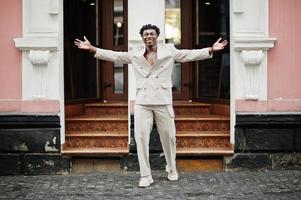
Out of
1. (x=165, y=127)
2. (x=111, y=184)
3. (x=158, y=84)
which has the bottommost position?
(x=111, y=184)

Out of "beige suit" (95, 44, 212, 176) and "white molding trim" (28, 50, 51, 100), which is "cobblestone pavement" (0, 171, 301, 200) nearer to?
"beige suit" (95, 44, 212, 176)

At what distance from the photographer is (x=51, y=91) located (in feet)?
34.5

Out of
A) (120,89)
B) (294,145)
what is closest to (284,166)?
(294,145)

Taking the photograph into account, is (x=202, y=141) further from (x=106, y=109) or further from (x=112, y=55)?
(x=112, y=55)

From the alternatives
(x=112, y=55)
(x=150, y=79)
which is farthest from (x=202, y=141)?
(x=112, y=55)

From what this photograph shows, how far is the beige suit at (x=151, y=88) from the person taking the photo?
9.55 meters

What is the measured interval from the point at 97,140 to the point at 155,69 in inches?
79.7

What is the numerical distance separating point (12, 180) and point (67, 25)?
2880 millimetres

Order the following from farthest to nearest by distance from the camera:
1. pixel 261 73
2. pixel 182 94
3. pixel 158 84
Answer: pixel 182 94, pixel 261 73, pixel 158 84

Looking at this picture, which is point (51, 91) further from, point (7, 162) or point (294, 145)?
point (294, 145)

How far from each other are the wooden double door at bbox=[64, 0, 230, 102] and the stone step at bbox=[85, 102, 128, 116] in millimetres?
286

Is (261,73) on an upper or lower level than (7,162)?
upper

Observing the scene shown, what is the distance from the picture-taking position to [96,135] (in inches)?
430

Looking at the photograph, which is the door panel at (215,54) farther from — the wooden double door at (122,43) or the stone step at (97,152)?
the stone step at (97,152)
